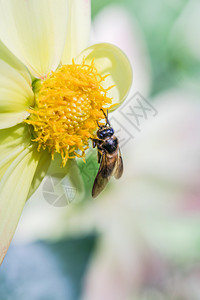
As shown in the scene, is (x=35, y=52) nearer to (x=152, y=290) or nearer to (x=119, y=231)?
(x=119, y=231)

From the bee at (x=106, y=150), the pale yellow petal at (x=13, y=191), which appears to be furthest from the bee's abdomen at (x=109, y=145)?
the pale yellow petal at (x=13, y=191)

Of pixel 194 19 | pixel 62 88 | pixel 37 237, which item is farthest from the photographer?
pixel 194 19

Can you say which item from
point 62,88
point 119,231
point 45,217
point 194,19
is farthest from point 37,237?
point 194,19

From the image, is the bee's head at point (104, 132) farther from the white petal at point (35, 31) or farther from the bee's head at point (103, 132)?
the white petal at point (35, 31)

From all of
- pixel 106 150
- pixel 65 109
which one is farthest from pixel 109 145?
pixel 65 109

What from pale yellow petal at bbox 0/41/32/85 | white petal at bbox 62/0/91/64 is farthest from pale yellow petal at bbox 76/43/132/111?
pale yellow petal at bbox 0/41/32/85

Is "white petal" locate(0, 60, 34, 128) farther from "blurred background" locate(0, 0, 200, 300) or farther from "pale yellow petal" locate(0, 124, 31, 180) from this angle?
"blurred background" locate(0, 0, 200, 300)
